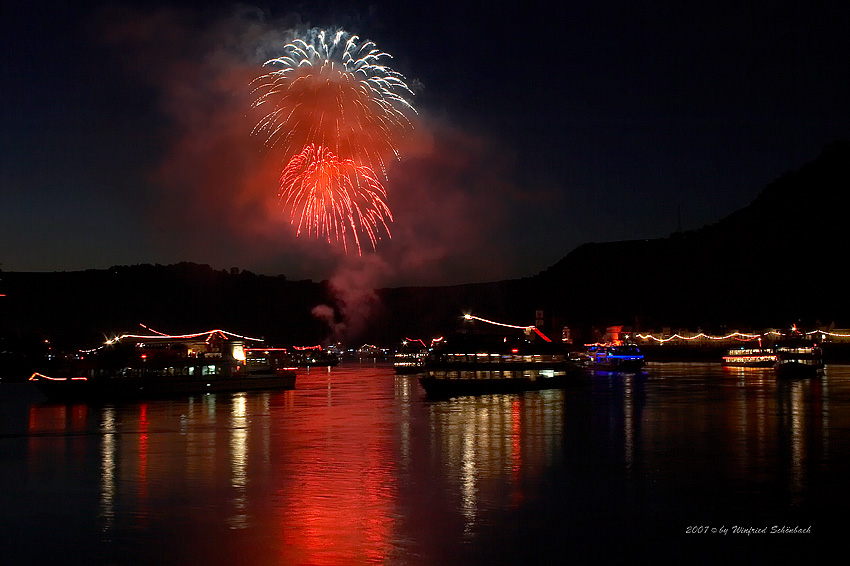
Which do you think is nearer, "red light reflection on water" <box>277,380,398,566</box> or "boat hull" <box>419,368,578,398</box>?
"red light reflection on water" <box>277,380,398,566</box>

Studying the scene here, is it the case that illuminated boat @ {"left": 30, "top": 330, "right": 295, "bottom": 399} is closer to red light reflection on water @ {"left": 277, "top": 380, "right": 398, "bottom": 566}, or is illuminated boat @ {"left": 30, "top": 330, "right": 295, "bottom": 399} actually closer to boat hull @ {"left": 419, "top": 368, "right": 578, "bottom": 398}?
boat hull @ {"left": 419, "top": 368, "right": 578, "bottom": 398}

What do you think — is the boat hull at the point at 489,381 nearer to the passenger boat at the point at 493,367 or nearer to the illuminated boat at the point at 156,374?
the passenger boat at the point at 493,367

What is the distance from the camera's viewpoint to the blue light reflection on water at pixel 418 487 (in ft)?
45.5

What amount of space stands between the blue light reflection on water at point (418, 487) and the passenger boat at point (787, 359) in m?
39.2

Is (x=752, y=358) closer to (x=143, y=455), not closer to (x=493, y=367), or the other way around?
(x=493, y=367)

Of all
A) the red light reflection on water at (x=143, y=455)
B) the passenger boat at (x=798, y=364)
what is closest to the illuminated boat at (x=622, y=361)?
the passenger boat at (x=798, y=364)

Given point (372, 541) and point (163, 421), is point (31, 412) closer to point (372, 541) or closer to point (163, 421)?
point (163, 421)

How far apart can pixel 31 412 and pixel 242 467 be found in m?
30.9

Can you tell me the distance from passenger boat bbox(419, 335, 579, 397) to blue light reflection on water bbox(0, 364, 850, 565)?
887 inches

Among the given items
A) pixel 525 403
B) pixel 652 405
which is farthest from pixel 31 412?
pixel 652 405

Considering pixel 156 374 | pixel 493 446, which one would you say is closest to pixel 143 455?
pixel 493 446

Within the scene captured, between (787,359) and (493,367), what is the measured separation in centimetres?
3420

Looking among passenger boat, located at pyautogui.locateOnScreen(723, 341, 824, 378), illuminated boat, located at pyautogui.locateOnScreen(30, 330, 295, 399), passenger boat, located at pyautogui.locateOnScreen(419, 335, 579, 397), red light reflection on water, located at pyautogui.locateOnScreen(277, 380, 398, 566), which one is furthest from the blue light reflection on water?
passenger boat, located at pyautogui.locateOnScreen(723, 341, 824, 378)

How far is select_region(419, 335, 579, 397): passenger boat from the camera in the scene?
6194cm
